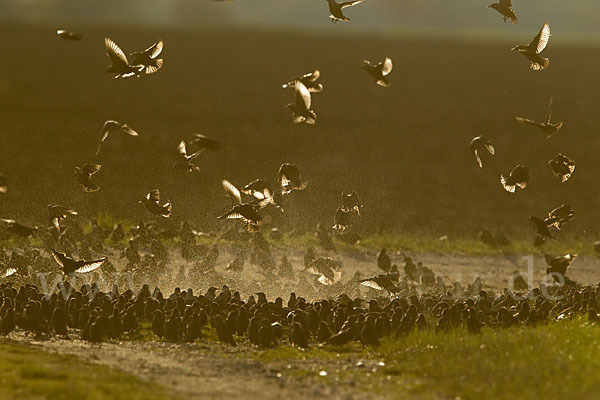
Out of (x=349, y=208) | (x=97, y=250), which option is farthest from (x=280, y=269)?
(x=97, y=250)

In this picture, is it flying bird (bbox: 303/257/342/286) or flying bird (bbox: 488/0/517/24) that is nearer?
flying bird (bbox: 488/0/517/24)

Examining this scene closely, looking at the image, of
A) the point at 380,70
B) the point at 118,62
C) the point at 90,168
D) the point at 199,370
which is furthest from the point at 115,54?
the point at 199,370

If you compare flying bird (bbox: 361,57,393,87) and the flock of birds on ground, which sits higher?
flying bird (bbox: 361,57,393,87)

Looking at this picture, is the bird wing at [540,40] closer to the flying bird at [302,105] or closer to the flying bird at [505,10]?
the flying bird at [505,10]

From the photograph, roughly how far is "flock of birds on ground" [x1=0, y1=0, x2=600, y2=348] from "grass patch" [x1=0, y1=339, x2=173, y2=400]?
202 centimetres

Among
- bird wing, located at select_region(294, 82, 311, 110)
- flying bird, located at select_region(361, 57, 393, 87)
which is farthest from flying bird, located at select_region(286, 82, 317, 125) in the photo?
flying bird, located at select_region(361, 57, 393, 87)

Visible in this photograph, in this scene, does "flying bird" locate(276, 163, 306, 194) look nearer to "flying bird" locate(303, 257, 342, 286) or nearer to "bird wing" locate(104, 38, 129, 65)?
"flying bird" locate(303, 257, 342, 286)

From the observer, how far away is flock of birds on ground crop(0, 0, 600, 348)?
14898 mm

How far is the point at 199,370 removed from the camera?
12.3 m

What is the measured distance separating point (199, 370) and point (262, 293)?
16.0 feet

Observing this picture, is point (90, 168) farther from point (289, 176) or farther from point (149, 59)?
point (289, 176)

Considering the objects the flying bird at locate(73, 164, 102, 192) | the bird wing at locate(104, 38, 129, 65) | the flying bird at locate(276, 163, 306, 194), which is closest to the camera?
the bird wing at locate(104, 38, 129, 65)

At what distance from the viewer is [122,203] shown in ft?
115

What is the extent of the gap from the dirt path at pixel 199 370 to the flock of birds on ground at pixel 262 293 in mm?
606
